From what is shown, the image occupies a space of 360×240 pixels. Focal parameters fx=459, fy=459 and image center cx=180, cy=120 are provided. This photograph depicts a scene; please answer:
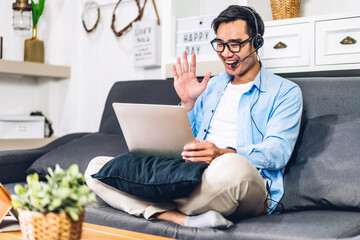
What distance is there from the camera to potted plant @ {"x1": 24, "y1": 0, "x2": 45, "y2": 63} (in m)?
3.05

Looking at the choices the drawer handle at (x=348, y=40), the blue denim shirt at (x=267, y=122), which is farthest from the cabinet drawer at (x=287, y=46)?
the blue denim shirt at (x=267, y=122)

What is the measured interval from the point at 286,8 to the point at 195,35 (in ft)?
1.56

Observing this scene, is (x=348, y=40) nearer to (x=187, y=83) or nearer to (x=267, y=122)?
(x=267, y=122)

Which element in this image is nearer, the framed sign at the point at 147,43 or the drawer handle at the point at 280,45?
the drawer handle at the point at 280,45

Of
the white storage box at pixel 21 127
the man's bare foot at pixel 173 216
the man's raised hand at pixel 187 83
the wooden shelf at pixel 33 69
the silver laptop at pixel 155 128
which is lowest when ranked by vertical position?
the man's bare foot at pixel 173 216

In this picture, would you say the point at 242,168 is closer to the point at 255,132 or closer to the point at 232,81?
the point at 255,132

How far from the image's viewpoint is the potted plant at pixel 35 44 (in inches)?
120

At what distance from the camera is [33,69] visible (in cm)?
303

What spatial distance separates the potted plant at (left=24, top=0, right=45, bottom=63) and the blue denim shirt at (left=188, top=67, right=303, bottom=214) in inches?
64.2

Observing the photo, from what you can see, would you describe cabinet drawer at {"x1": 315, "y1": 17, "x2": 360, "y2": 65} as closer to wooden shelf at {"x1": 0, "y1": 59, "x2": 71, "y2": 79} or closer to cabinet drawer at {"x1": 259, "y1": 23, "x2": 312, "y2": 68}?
cabinet drawer at {"x1": 259, "y1": 23, "x2": 312, "y2": 68}

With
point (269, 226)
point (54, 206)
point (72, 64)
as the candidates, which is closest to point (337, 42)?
point (269, 226)

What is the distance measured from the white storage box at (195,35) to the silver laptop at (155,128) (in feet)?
2.77

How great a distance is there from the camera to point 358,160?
57.4 inches

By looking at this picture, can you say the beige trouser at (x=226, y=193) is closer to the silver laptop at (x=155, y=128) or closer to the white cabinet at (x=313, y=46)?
the silver laptop at (x=155, y=128)
